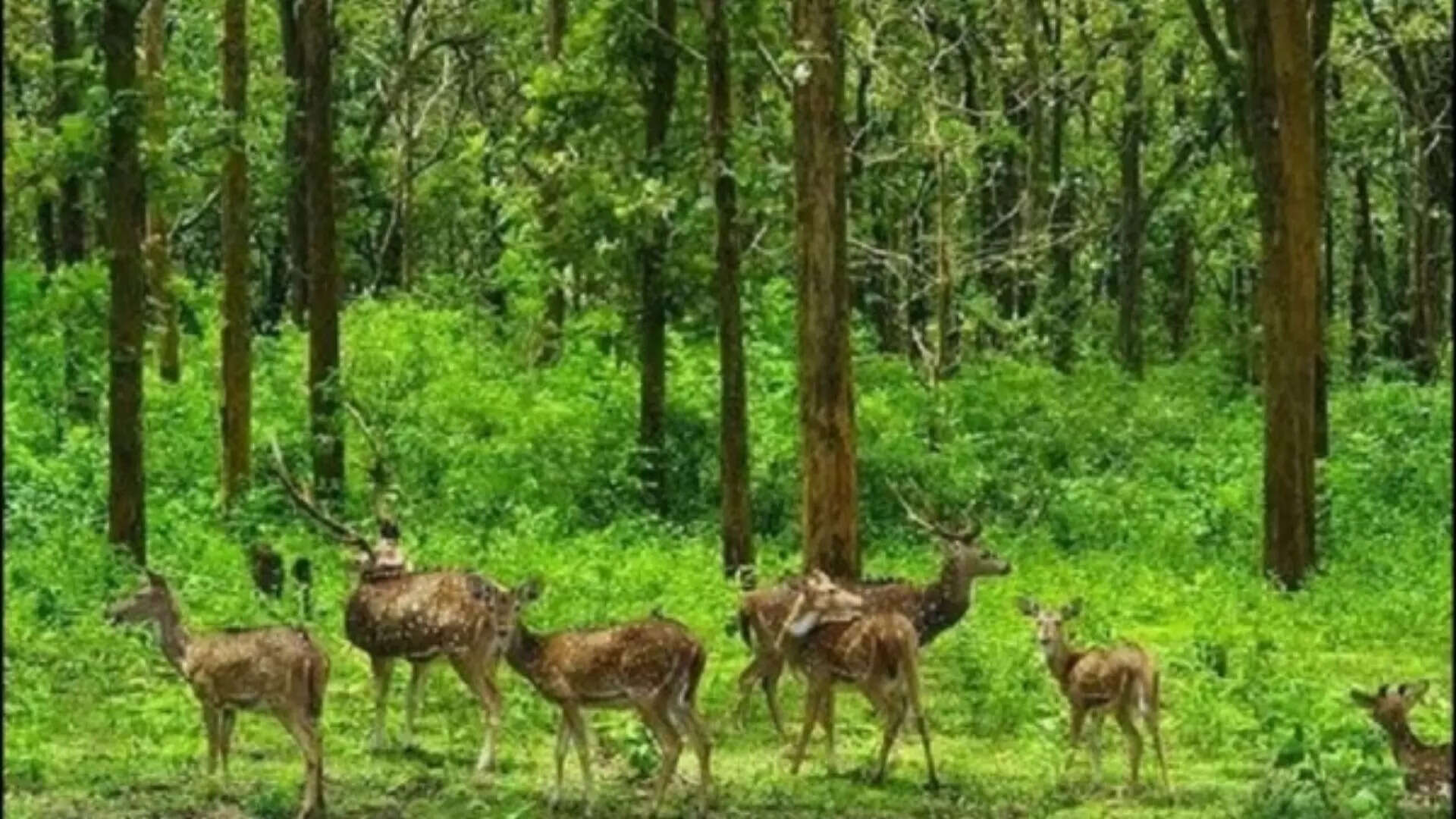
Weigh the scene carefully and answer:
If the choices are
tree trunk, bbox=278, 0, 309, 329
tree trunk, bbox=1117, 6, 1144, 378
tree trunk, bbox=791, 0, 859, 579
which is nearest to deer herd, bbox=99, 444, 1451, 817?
tree trunk, bbox=791, 0, 859, 579

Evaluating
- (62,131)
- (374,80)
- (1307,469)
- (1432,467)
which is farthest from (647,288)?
(374,80)

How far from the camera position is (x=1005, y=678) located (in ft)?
53.5

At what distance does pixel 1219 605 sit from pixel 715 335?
934 cm

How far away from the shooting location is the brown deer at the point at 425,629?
1370 cm

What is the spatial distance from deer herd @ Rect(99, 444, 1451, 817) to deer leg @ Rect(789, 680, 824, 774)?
2 centimetres

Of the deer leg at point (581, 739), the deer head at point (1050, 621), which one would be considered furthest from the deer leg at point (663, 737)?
the deer head at point (1050, 621)

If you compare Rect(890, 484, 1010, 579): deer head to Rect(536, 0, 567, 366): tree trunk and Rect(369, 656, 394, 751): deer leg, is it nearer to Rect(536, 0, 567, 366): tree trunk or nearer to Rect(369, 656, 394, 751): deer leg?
Rect(369, 656, 394, 751): deer leg

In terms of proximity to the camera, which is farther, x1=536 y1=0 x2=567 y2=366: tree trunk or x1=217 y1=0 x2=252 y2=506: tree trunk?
x1=536 y1=0 x2=567 y2=366: tree trunk

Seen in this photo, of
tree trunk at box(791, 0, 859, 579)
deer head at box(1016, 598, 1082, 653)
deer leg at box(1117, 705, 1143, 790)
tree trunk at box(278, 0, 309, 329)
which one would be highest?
tree trunk at box(278, 0, 309, 329)

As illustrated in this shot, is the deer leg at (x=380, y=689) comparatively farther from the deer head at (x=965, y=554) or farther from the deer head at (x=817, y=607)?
the deer head at (x=965, y=554)

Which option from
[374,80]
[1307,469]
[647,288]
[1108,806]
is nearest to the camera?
[1108,806]

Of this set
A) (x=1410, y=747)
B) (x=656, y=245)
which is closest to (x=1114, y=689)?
(x=1410, y=747)

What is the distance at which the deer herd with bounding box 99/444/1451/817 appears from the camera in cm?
1223

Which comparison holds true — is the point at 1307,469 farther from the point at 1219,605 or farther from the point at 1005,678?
the point at 1005,678
